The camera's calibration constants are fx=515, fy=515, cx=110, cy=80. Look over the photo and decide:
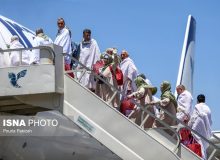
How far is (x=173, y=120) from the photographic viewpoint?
9664 mm

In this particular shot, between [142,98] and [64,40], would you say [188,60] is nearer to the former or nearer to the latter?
[64,40]

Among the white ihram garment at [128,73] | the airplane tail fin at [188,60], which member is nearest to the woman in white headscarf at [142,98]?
the white ihram garment at [128,73]

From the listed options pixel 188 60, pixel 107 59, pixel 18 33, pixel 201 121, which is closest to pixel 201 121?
pixel 201 121

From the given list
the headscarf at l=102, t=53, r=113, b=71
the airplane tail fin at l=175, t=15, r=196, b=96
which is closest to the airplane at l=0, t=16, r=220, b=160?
the headscarf at l=102, t=53, r=113, b=71

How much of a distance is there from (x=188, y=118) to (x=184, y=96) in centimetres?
58

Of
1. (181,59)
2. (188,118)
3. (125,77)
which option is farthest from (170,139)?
(181,59)

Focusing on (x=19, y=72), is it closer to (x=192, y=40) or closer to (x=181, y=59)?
(x=181, y=59)

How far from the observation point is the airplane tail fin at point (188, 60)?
24.6m

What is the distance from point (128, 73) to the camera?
1107cm

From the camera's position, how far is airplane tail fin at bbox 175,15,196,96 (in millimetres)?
24594

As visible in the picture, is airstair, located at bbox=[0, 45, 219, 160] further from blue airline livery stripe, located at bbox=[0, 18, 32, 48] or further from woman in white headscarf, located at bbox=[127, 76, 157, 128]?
blue airline livery stripe, located at bbox=[0, 18, 32, 48]

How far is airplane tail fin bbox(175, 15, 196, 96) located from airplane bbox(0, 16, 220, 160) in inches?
→ 424

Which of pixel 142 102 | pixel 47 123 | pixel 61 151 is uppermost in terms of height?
pixel 142 102

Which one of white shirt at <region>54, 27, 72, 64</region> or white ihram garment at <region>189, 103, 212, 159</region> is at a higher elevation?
white shirt at <region>54, 27, 72, 64</region>
